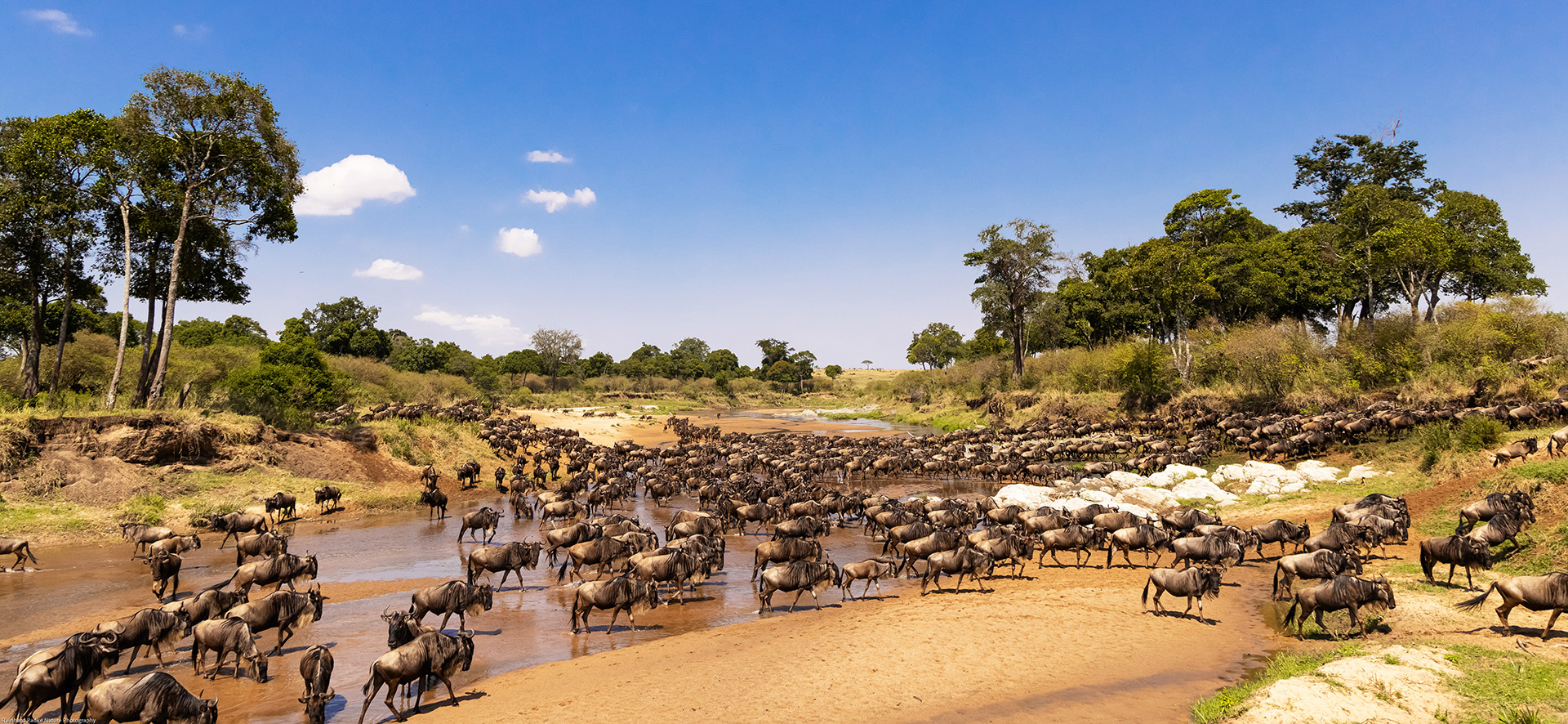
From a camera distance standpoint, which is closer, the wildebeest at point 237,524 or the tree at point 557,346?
the wildebeest at point 237,524

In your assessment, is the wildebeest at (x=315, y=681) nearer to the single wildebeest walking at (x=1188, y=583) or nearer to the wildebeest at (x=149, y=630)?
the wildebeest at (x=149, y=630)

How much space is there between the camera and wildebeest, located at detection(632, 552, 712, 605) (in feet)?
39.8

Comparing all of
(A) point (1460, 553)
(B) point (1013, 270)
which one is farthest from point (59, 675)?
(B) point (1013, 270)

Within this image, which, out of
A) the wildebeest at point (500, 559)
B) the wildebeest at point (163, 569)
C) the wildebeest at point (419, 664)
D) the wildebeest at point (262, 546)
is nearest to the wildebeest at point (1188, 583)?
the wildebeest at point (419, 664)

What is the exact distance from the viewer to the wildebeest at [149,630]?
27.2ft

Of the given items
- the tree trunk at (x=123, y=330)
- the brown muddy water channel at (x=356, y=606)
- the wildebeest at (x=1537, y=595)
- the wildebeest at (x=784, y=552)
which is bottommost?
the brown muddy water channel at (x=356, y=606)

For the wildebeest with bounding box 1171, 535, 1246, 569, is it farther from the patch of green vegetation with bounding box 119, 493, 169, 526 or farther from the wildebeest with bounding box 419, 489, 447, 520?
the patch of green vegetation with bounding box 119, 493, 169, 526

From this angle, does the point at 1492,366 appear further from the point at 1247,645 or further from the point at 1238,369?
the point at 1247,645

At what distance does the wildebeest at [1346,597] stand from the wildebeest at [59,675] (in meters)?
15.7

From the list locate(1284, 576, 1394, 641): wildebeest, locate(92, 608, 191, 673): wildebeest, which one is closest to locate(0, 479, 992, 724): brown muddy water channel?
locate(92, 608, 191, 673): wildebeest

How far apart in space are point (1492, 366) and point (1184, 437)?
1199 centimetres

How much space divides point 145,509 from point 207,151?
43.3ft

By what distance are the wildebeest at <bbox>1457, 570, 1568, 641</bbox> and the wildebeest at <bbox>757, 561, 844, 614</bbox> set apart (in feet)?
32.0

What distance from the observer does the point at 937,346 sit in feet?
400
